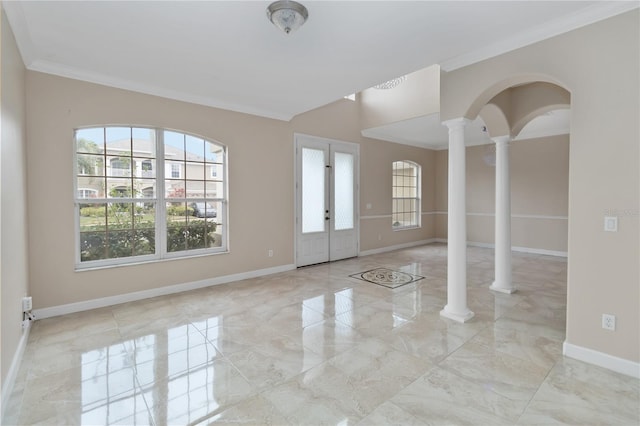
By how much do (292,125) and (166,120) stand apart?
7.14ft

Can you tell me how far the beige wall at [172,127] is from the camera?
344 centimetres

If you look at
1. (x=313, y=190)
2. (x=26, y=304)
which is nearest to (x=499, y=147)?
(x=313, y=190)

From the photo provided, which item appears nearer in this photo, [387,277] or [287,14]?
[287,14]

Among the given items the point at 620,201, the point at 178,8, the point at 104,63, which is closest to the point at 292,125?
the point at 104,63

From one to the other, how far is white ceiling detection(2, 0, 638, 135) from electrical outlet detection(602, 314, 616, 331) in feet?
7.64

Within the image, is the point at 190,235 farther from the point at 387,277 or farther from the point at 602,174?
the point at 602,174

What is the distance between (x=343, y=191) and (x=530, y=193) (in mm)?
4562

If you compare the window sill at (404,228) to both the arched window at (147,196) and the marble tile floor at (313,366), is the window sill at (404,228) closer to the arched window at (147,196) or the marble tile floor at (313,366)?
the marble tile floor at (313,366)

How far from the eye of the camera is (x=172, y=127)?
14.2 ft

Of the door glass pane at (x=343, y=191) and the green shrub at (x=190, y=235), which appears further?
the door glass pane at (x=343, y=191)

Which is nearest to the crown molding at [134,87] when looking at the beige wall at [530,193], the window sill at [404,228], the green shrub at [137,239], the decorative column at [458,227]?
the green shrub at [137,239]

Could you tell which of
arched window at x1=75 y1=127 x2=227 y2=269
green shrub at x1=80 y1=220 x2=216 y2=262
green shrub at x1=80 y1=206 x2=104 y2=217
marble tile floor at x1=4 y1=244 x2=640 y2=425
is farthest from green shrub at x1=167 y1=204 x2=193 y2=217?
marble tile floor at x1=4 y1=244 x2=640 y2=425

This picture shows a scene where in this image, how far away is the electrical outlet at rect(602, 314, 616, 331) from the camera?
238 cm

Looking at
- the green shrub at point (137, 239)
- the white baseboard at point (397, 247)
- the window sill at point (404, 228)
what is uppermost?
the green shrub at point (137, 239)
